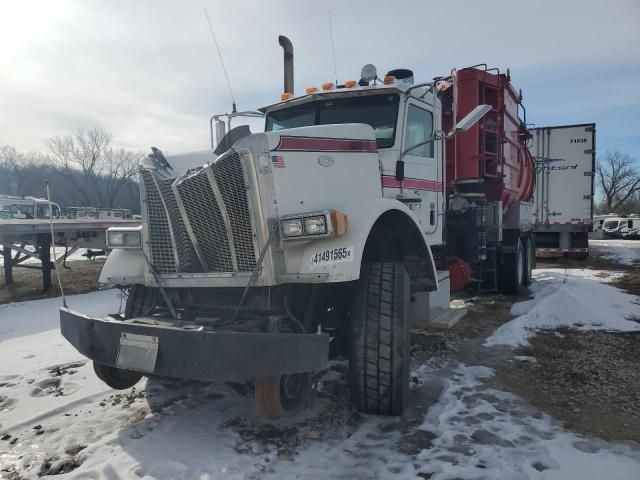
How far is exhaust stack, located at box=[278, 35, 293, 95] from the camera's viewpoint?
7367 millimetres

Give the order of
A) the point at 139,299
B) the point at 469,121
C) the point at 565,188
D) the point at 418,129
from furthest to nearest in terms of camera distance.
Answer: the point at 565,188, the point at 418,129, the point at 469,121, the point at 139,299

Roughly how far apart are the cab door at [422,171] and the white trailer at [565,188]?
10878 millimetres

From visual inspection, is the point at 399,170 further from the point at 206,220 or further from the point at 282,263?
the point at 206,220

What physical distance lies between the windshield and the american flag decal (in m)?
1.60

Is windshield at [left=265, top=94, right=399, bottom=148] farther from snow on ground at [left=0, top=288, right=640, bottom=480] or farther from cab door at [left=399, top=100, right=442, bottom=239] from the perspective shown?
snow on ground at [left=0, top=288, right=640, bottom=480]

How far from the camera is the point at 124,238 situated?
4074 millimetres

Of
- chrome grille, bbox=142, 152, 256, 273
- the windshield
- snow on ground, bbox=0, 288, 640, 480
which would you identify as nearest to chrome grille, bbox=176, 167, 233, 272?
chrome grille, bbox=142, 152, 256, 273

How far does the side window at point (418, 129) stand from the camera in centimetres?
492

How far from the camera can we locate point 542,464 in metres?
2.95

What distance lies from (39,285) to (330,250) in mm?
9878

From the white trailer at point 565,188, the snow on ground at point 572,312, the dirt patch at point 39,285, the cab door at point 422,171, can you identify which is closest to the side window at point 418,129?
the cab door at point 422,171

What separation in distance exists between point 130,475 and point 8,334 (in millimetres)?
4621

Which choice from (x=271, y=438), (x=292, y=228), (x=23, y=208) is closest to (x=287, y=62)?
(x=292, y=228)

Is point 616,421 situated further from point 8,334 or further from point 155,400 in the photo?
point 8,334
